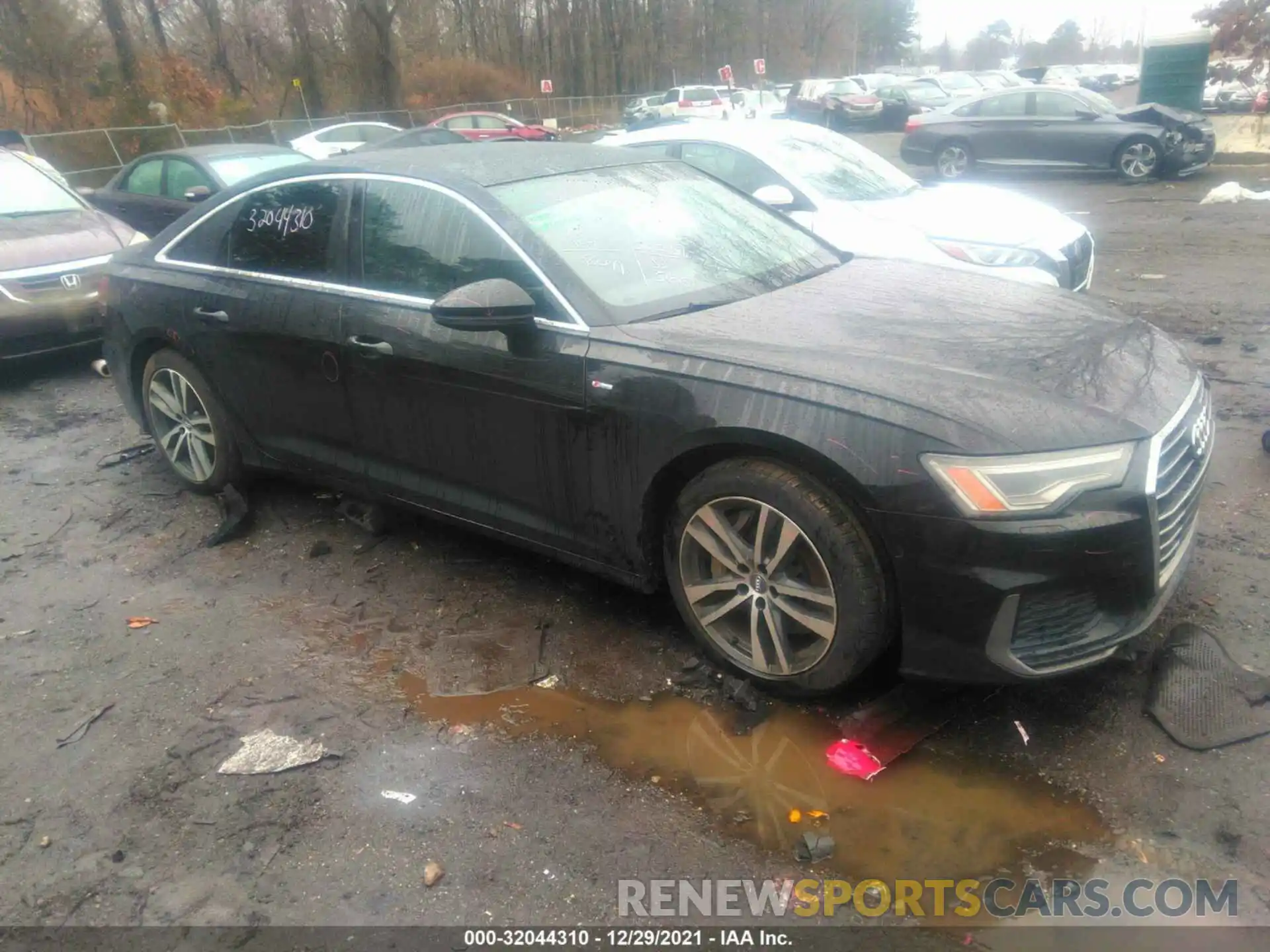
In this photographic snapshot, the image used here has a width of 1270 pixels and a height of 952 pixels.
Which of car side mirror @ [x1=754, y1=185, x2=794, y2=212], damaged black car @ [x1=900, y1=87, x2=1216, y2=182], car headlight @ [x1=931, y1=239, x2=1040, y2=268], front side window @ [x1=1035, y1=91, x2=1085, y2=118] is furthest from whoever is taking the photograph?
front side window @ [x1=1035, y1=91, x2=1085, y2=118]

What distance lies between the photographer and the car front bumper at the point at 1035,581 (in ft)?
8.64

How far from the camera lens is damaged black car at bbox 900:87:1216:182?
15031 millimetres

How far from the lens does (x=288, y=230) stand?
4.30m

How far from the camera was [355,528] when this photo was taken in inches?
189

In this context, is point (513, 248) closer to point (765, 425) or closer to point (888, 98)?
point (765, 425)

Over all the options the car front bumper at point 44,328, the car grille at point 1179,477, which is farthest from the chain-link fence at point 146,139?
the car grille at point 1179,477

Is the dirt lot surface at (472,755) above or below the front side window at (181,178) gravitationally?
below

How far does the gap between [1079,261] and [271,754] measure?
6223 mm

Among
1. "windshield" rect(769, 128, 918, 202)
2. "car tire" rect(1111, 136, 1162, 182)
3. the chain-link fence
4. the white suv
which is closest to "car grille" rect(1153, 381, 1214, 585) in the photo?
"windshield" rect(769, 128, 918, 202)

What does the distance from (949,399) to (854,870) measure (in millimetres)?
1306

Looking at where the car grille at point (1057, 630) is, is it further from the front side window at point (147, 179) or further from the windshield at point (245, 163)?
the front side window at point (147, 179)

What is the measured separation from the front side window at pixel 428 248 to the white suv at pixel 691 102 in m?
24.8

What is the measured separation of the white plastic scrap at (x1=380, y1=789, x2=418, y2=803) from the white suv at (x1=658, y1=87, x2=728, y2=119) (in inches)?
1042

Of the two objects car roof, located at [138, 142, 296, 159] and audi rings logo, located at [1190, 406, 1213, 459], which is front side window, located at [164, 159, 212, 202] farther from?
audi rings logo, located at [1190, 406, 1213, 459]
